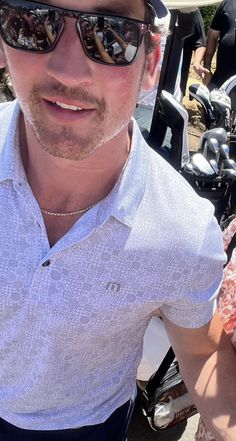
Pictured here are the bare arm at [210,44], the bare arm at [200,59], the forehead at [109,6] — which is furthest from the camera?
the bare arm at [200,59]

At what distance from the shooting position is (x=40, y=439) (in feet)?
5.21

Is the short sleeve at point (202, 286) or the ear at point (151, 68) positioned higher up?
the ear at point (151, 68)

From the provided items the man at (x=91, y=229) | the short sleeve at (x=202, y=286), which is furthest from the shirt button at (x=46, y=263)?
the short sleeve at (x=202, y=286)

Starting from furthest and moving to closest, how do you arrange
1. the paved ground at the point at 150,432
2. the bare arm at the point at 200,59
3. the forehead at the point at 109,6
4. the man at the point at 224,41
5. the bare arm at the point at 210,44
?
the bare arm at the point at 200,59 < the bare arm at the point at 210,44 < the man at the point at 224,41 < the paved ground at the point at 150,432 < the forehead at the point at 109,6

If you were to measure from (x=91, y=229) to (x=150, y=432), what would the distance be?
1.79m

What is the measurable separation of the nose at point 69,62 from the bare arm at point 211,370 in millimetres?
632

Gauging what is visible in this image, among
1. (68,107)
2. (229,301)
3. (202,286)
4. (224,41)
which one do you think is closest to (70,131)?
(68,107)

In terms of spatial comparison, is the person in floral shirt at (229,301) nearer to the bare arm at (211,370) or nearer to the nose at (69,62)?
the bare arm at (211,370)

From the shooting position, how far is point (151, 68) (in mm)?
1422

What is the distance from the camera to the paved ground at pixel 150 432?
2.77m

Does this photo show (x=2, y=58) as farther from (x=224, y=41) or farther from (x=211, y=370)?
(x=224, y=41)

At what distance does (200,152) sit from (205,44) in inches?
117

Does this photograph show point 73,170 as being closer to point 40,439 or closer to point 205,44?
point 40,439

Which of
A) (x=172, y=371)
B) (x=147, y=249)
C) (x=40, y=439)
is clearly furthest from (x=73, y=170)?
(x=172, y=371)
